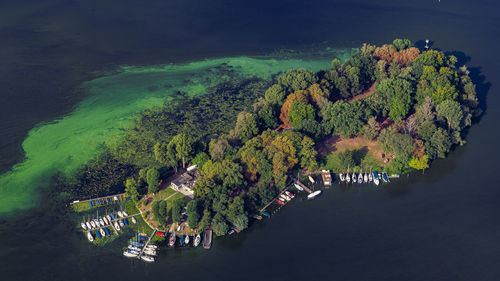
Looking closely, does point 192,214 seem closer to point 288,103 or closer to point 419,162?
point 288,103

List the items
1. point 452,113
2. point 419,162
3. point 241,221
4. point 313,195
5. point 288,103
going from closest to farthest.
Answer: point 241,221 → point 313,195 → point 419,162 → point 452,113 → point 288,103

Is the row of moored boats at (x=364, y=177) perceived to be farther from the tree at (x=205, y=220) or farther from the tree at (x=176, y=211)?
the tree at (x=176, y=211)

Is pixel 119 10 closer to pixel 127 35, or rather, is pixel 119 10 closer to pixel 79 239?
pixel 127 35

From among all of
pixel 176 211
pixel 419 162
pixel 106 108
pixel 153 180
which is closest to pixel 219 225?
pixel 176 211

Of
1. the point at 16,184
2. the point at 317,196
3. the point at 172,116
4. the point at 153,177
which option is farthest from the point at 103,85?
the point at 317,196

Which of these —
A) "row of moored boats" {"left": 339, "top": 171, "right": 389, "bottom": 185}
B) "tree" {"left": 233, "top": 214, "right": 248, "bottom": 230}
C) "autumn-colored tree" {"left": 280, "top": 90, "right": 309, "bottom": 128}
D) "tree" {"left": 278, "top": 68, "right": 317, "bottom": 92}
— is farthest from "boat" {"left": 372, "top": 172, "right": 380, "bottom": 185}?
"tree" {"left": 233, "top": 214, "right": 248, "bottom": 230}

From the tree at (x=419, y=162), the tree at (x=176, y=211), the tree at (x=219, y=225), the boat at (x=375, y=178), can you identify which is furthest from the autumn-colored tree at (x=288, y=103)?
the tree at (x=176, y=211)
